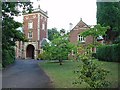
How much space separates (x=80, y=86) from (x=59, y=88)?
41.4 inches

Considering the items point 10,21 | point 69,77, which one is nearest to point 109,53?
point 10,21

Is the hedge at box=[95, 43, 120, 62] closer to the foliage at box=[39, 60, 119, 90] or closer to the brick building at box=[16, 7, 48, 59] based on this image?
the foliage at box=[39, 60, 119, 90]

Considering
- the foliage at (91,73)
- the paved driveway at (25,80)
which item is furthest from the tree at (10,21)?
the foliage at (91,73)

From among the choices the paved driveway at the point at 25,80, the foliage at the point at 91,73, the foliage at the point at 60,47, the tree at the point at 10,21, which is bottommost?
the paved driveway at the point at 25,80

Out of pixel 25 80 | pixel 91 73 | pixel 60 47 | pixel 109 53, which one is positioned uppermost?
pixel 60 47

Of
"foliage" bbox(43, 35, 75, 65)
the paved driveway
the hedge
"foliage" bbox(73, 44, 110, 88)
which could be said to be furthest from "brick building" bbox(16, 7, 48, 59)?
"foliage" bbox(73, 44, 110, 88)

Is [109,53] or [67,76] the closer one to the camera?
[67,76]

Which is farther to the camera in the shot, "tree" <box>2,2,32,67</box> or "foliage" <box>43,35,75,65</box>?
"foliage" <box>43,35,75,65</box>

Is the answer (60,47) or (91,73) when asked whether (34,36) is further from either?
(91,73)

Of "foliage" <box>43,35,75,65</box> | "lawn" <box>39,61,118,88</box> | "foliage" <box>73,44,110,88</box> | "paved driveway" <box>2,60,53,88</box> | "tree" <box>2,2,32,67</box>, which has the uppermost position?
"tree" <box>2,2,32,67</box>

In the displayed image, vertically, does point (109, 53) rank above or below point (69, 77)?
above

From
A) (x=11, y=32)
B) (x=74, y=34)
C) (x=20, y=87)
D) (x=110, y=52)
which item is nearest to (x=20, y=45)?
(x=74, y=34)

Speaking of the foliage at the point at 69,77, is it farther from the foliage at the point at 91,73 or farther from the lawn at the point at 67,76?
the foliage at the point at 91,73

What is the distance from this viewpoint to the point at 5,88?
1105cm
